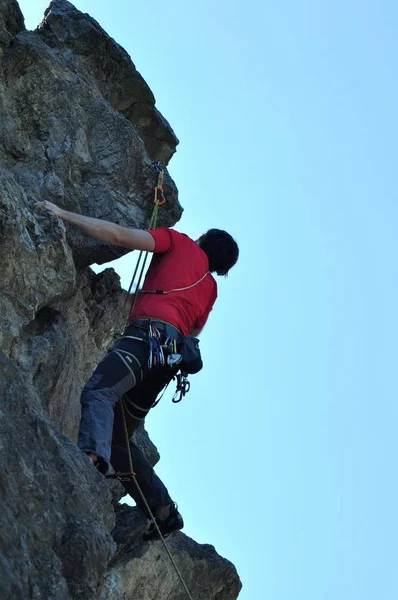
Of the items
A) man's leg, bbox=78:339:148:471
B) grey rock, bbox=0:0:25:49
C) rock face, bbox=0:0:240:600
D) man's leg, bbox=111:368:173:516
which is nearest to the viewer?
rock face, bbox=0:0:240:600

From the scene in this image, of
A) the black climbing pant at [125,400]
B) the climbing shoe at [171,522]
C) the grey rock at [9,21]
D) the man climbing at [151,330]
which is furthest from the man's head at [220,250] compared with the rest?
the grey rock at [9,21]

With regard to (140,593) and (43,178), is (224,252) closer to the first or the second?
(43,178)

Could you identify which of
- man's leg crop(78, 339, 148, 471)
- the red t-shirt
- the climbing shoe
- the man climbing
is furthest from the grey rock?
the climbing shoe

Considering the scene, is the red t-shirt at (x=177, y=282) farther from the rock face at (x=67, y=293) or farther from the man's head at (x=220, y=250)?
the rock face at (x=67, y=293)

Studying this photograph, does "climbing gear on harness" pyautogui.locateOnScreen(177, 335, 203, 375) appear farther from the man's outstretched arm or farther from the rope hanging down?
the man's outstretched arm

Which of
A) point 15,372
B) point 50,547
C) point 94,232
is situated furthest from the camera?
point 94,232

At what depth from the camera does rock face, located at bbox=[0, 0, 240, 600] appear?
17.3ft

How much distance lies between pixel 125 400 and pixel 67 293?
3.72 feet

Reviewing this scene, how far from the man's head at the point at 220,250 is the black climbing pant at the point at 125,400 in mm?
1104

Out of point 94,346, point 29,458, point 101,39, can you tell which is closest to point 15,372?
point 29,458

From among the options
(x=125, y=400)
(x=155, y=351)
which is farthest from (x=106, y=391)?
(x=125, y=400)

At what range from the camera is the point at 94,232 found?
7.64 meters

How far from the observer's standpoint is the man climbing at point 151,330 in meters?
7.29

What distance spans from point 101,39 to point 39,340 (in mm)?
4373
